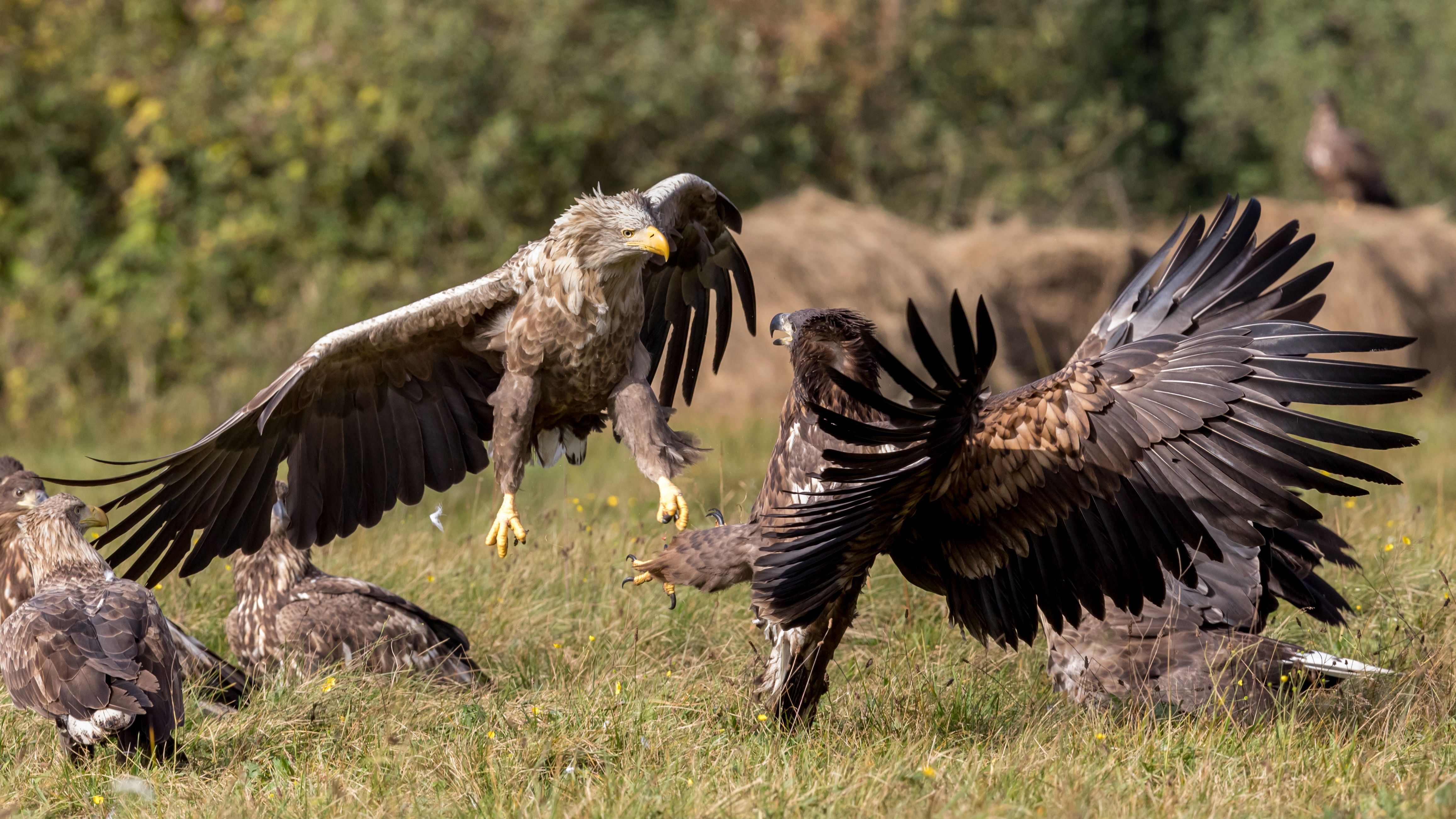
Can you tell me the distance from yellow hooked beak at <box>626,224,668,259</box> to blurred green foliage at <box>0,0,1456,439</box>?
7.86 metres

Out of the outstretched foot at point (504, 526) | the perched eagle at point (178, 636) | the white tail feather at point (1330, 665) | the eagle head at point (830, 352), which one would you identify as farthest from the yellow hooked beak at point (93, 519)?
the white tail feather at point (1330, 665)

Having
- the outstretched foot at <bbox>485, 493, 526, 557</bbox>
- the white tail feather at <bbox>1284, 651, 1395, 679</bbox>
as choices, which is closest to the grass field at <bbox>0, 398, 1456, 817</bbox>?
the white tail feather at <bbox>1284, 651, 1395, 679</bbox>

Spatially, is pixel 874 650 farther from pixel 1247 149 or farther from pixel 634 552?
pixel 1247 149

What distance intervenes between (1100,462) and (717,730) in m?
1.45

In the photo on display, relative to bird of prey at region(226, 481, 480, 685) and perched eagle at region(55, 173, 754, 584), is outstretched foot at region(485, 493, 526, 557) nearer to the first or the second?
perched eagle at region(55, 173, 754, 584)

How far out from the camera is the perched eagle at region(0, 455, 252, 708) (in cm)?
461

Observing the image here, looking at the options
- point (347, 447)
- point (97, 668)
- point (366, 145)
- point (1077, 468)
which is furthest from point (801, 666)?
point (366, 145)

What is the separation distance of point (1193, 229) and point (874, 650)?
1.92 metres

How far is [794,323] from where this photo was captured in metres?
4.24

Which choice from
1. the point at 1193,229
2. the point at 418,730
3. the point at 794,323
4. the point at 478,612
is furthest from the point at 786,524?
the point at 478,612

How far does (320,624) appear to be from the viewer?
16.5 ft

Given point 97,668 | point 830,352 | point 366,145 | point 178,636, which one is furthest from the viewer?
point 366,145

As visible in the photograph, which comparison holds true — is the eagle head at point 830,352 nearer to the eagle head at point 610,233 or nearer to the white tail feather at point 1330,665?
the eagle head at point 610,233

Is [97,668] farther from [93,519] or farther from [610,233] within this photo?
[610,233]
